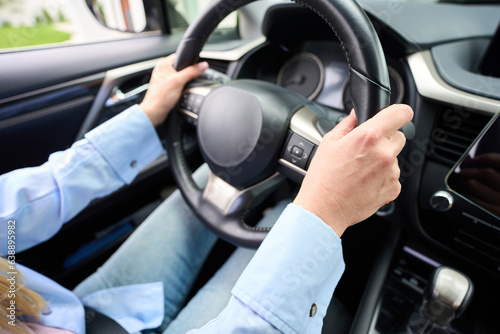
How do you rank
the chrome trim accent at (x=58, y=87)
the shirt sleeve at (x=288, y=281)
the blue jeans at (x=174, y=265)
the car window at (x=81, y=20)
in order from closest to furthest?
the shirt sleeve at (x=288, y=281)
the blue jeans at (x=174, y=265)
the chrome trim accent at (x=58, y=87)
the car window at (x=81, y=20)

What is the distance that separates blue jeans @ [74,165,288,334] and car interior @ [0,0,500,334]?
11 centimetres

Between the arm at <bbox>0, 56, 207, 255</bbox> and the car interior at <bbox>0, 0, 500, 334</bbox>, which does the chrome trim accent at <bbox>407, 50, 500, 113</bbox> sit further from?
the arm at <bbox>0, 56, 207, 255</bbox>

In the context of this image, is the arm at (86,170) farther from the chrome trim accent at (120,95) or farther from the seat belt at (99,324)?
the chrome trim accent at (120,95)

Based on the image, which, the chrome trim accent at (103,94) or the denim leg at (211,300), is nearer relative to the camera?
the denim leg at (211,300)

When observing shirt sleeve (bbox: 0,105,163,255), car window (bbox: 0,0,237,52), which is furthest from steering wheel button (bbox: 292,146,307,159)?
car window (bbox: 0,0,237,52)

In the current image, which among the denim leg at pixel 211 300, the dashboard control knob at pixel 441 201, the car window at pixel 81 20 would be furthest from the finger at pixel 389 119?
the car window at pixel 81 20

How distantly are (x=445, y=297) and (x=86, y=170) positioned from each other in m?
0.84

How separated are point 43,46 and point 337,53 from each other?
1.01m

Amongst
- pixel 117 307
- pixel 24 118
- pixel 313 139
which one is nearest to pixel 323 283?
pixel 313 139

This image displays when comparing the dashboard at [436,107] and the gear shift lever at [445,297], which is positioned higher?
the dashboard at [436,107]

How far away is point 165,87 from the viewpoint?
0.74m

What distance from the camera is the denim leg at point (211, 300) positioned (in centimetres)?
63

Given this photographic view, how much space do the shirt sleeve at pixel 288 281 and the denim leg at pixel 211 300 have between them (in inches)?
9.6

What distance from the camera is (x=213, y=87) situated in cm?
74
